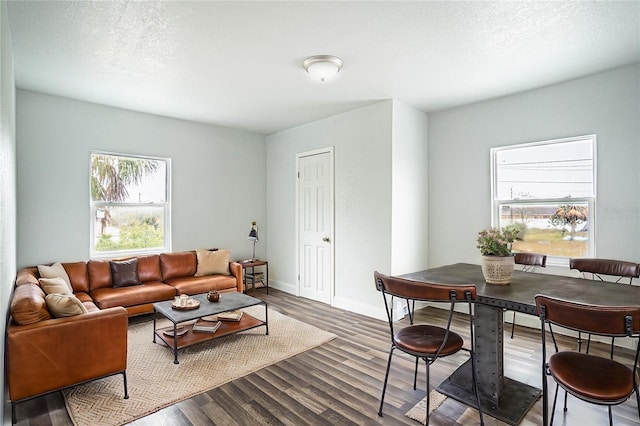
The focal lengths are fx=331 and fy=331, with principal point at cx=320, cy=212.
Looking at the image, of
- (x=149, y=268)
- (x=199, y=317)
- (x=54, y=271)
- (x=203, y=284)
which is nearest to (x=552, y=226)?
(x=199, y=317)

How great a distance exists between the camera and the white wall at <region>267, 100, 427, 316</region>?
→ 4148 millimetres

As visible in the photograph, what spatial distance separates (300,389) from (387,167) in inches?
106

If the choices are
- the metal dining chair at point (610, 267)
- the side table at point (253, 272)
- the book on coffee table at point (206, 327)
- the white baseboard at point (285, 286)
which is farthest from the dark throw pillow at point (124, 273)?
the metal dining chair at point (610, 267)

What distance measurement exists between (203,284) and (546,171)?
4.40 metres

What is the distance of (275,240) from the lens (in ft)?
19.4

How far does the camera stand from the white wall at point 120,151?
3834 millimetres

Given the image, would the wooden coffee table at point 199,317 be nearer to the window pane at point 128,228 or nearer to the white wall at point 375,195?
the white wall at point 375,195

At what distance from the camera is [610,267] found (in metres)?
2.81

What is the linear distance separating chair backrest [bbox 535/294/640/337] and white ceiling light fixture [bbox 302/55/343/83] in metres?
2.44

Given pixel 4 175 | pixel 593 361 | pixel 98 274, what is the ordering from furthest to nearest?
pixel 98 274, pixel 4 175, pixel 593 361

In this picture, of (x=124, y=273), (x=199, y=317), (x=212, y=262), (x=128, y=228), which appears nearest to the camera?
(x=199, y=317)

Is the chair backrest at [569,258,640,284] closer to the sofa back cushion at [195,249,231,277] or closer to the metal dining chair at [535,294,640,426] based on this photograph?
the metal dining chair at [535,294,640,426]

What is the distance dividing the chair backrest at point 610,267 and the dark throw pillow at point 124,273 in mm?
4801

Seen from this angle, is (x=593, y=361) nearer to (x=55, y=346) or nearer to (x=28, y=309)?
(x=55, y=346)
